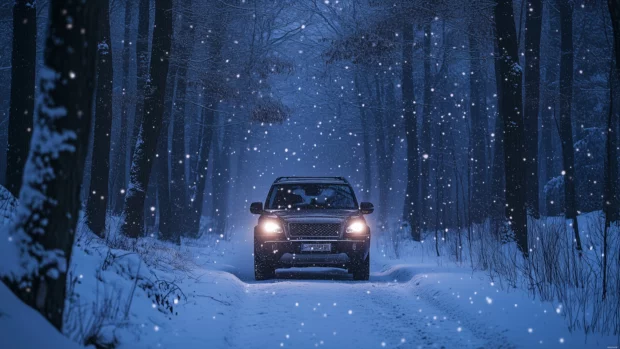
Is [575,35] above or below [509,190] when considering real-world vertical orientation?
above

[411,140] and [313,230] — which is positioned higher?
[411,140]

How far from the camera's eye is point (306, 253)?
13203 millimetres

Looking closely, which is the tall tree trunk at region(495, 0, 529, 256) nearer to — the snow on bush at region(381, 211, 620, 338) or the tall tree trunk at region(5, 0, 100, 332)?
the snow on bush at region(381, 211, 620, 338)

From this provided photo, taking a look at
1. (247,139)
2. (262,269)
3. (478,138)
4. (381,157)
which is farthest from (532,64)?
(247,139)

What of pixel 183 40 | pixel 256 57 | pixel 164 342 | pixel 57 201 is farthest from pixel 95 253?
pixel 256 57

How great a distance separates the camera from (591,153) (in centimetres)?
3484

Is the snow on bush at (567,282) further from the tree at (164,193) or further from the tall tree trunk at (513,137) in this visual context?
the tree at (164,193)

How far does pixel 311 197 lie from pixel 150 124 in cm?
434

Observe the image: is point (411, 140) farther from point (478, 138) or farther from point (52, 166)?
point (52, 166)

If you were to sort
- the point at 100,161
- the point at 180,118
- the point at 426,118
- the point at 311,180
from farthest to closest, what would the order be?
the point at 426,118 < the point at 180,118 < the point at 100,161 < the point at 311,180

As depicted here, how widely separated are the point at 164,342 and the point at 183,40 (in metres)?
16.8

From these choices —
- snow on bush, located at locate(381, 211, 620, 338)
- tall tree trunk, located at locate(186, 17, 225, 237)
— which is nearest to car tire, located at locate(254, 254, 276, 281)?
snow on bush, located at locate(381, 211, 620, 338)

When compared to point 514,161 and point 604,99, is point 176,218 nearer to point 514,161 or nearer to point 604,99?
point 514,161

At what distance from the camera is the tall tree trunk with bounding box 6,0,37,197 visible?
13.3 metres
